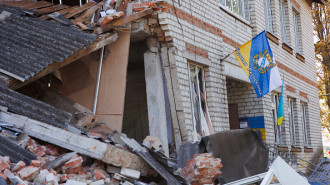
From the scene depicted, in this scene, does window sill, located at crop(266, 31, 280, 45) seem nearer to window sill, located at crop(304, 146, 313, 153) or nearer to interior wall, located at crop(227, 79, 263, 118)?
interior wall, located at crop(227, 79, 263, 118)

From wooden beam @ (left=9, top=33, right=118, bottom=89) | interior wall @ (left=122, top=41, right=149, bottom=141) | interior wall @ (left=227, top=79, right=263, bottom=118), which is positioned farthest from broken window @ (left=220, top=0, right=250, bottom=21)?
wooden beam @ (left=9, top=33, right=118, bottom=89)

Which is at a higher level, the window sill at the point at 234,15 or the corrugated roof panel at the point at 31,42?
the window sill at the point at 234,15

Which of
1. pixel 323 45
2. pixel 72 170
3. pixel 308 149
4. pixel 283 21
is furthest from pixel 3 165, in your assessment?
pixel 323 45

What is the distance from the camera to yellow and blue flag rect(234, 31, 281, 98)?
833 cm

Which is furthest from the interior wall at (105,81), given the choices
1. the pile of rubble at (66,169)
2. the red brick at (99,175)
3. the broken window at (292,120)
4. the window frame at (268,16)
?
the broken window at (292,120)

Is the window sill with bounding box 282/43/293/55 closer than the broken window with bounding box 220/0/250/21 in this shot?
No

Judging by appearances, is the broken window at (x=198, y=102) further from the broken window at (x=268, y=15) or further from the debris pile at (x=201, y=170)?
the broken window at (x=268, y=15)

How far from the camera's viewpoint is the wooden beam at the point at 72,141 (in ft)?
14.6

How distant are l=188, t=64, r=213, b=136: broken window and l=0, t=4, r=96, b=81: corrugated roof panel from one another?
8.65 feet

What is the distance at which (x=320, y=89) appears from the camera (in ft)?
80.0

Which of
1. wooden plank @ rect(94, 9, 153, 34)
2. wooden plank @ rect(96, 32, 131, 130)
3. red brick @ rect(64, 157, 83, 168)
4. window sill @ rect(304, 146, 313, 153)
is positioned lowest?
red brick @ rect(64, 157, 83, 168)

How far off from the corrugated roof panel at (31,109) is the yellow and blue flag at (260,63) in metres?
4.30

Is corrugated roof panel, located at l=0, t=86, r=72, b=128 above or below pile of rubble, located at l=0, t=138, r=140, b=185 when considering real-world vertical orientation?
above

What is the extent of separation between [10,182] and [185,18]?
204 inches
